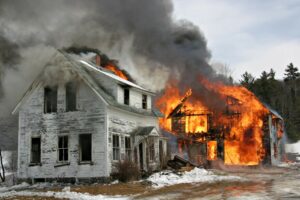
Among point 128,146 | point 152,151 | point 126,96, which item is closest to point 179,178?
point 128,146

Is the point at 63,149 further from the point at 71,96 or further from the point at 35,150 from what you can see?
the point at 71,96

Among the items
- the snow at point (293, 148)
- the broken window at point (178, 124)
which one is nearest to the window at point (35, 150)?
the broken window at point (178, 124)

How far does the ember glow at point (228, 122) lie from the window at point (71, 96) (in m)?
16.2

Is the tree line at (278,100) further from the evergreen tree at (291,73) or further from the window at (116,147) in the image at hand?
the window at (116,147)

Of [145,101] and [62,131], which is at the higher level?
[145,101]

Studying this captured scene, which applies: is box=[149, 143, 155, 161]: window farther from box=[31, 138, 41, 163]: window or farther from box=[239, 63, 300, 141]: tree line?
box=[239, 63, 300, 141]: tree line

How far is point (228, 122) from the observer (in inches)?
1487

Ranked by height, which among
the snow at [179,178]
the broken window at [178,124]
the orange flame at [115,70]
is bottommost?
the snow at [179,178]

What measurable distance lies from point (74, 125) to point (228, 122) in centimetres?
1810

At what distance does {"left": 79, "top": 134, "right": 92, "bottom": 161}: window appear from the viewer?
2358 centimetres

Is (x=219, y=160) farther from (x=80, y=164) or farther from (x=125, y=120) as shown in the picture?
(x=80, y=164)

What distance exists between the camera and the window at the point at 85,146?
2358cm

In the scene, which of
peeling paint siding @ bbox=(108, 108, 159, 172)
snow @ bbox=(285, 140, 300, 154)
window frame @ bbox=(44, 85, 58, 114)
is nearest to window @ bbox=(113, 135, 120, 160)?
peeling paint siding @ bbox=(108, 108, 159, 172)

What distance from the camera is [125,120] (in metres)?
25.7
